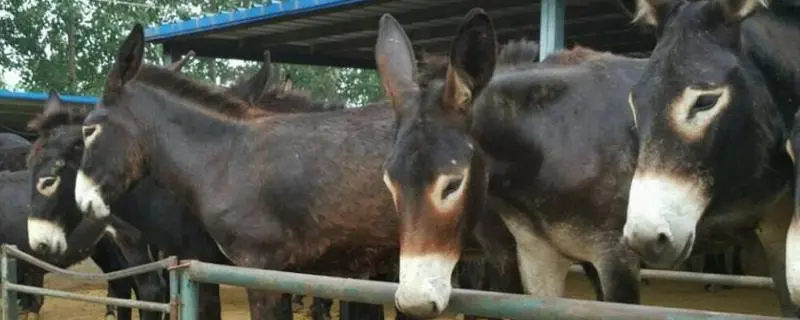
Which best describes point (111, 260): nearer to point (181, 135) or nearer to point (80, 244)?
point (80, 244)

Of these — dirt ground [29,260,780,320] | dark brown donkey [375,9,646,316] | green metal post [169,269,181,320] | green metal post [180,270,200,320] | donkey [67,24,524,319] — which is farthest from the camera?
dirt ground [29,260,780,320]

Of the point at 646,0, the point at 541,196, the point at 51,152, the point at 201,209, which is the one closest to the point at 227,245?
the point at 201,209

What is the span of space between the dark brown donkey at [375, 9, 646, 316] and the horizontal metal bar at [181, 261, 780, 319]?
11cm

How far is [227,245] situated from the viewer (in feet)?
15.9

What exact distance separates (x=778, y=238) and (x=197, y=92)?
357 centimetres

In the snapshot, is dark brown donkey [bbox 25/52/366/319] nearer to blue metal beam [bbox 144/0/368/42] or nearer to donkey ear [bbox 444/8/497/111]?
blue metal beam [bbox 144/0/368/42]

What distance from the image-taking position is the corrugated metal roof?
9016 mm

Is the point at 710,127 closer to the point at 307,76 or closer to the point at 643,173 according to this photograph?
the point at 643,173

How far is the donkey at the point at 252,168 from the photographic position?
4.81 m

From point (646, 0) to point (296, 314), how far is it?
24.3 feet

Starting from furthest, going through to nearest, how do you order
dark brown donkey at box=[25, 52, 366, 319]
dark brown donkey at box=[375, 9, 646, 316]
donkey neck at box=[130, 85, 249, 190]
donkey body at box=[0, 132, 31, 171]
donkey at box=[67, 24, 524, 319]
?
1. donkey body at box=[0, 132, 31, 171]
2. dark brown donkey at box=[25, 52, 366, 319]
3. donkey neck at box=[130, 85, 249, 190]
4. donkey at box=[67, 24, 524, 319]
5. dark brown donkey at box=[375, 9, 646, 316]

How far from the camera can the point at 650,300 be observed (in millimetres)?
10258

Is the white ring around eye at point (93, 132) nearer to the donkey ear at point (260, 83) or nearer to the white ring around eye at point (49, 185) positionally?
the donkey ear at point (260, 83)

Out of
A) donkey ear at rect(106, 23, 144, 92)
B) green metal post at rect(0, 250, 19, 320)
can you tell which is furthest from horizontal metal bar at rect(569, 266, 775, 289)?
green metal post at rect(0, 250, 19, 320)
